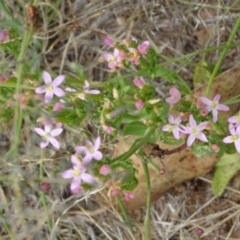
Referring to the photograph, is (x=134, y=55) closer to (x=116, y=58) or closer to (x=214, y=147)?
(x=116, y=58)

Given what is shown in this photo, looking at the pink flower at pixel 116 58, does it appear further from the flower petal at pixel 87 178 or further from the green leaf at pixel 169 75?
the flower petal at pixel 87 178

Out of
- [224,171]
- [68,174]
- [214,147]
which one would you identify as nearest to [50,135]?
[68,174]

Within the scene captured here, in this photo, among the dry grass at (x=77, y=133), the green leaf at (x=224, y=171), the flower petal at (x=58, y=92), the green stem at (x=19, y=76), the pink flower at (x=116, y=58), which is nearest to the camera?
the green stem at (x=19, y=76)

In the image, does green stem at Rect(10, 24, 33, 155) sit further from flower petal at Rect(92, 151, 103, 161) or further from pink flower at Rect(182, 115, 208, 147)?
pink flower at Rect(182, 115, 208, 147)

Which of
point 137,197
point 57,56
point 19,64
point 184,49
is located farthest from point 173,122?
point 57,56

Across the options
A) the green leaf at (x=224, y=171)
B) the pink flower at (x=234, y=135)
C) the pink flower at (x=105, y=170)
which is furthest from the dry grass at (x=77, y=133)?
the pink flower at (x=105, y=170)

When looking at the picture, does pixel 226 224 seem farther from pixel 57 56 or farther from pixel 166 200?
pixel 57 56
